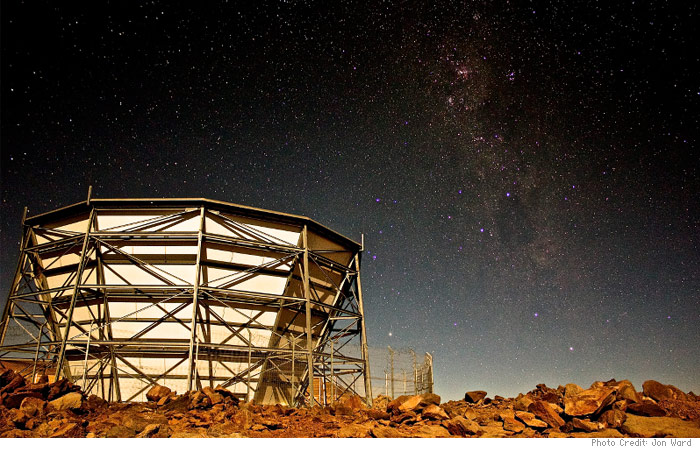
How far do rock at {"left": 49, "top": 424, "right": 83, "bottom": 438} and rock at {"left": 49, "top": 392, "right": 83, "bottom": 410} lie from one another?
1.34 meters

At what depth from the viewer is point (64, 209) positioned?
13203 millimetres

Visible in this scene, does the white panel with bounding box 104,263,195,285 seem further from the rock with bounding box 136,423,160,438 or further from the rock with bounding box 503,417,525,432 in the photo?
the rock with bounding box 503,417,525,432

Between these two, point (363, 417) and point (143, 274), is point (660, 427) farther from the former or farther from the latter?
point (143, 274)

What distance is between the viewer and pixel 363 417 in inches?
294

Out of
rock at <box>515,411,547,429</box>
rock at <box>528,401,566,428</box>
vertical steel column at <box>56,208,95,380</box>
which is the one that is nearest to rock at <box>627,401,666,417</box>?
rock at <box>528,401,566,428</box>

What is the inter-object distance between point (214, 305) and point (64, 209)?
18.3 feet

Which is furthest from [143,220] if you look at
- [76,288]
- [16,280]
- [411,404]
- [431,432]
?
[431,432]

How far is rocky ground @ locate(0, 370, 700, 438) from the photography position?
601 centimetres

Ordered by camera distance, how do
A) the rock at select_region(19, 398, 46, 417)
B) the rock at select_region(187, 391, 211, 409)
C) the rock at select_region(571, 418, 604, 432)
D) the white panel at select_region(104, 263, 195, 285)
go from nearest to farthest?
the rock at select_region(571, 418, 604, 432) → the rock at select_region(19, 398, 46, 417) → the rock at select_region(187, 391, 211, 409) → the white panel at select_region(104, 263, 195, 285)

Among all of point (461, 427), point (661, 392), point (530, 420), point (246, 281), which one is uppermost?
point (246, 281)

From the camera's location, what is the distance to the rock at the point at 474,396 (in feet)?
31.3

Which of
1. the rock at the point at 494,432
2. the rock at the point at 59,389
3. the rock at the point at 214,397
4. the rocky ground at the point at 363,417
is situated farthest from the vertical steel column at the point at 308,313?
the rock at the point at 494,432

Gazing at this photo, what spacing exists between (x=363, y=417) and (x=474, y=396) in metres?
3.36
